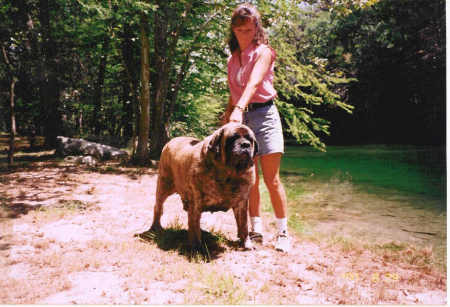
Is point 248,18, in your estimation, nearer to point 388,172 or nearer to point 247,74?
point 247,74

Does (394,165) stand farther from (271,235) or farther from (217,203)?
(217,203)

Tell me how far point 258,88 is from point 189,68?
33.5ft

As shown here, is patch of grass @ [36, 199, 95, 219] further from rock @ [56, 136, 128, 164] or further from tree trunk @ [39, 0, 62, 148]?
tree trunk @ [39, 0, 62, 148]

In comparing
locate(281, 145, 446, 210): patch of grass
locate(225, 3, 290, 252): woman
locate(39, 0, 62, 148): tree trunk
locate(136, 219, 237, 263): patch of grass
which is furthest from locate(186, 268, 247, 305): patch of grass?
locate(39, 0, 62, 148): tree trunk

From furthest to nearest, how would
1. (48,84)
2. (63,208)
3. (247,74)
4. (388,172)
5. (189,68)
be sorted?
(189,68)
(48,84)
(388,172)
(63,208)
(247,74)

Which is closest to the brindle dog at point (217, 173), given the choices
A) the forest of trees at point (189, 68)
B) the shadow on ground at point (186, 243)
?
the shadow on ground at point (186, 243)

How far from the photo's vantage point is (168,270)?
2777mm

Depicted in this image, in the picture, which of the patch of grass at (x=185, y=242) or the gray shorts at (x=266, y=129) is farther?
the gray shorts at (x=266, y=129)

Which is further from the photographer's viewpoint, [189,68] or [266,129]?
[189,68]

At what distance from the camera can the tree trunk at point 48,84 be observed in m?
11.6

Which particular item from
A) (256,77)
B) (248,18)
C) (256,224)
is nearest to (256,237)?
(256,224)

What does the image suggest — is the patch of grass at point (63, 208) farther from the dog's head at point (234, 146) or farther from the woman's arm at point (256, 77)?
the woman's arm at point (256, 77)

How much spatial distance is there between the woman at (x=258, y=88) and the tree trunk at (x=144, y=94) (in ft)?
21.9

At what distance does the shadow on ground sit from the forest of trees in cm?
478
